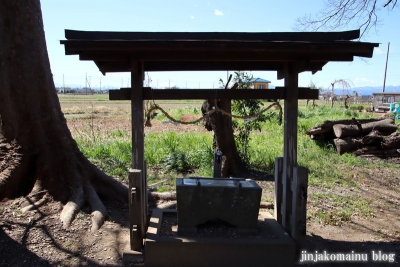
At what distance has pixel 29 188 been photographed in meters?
6.14

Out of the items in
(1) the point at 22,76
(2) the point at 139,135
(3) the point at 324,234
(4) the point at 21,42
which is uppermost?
(4) the point at 21,42

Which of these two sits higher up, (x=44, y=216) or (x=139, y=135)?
(x=139, y=135)

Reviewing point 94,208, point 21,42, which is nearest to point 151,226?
A: point 94,208

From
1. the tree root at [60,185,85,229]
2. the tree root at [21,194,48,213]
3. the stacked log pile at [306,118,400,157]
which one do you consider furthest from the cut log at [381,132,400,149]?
the tree root at [21,194,48,213]

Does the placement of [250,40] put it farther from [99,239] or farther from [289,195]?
[99,239]

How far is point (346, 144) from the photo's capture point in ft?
39.1

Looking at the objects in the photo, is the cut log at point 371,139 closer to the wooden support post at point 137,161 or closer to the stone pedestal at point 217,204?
the stone pedestal at point 217,204

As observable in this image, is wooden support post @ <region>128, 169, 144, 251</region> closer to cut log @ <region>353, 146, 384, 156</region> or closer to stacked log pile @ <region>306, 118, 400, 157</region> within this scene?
stacked log pile @ <region>306, 118, 400, 157</region>

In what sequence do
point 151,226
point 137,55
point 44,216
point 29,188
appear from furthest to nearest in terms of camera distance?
point 29,188, point 44,216, point 151,226, point 137,55

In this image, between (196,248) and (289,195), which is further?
(289,195)

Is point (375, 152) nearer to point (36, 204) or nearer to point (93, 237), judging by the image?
point (93, 237)

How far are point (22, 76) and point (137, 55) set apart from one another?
7.64 ft

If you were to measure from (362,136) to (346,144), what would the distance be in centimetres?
111

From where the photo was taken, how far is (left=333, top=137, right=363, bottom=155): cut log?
11.9 m
